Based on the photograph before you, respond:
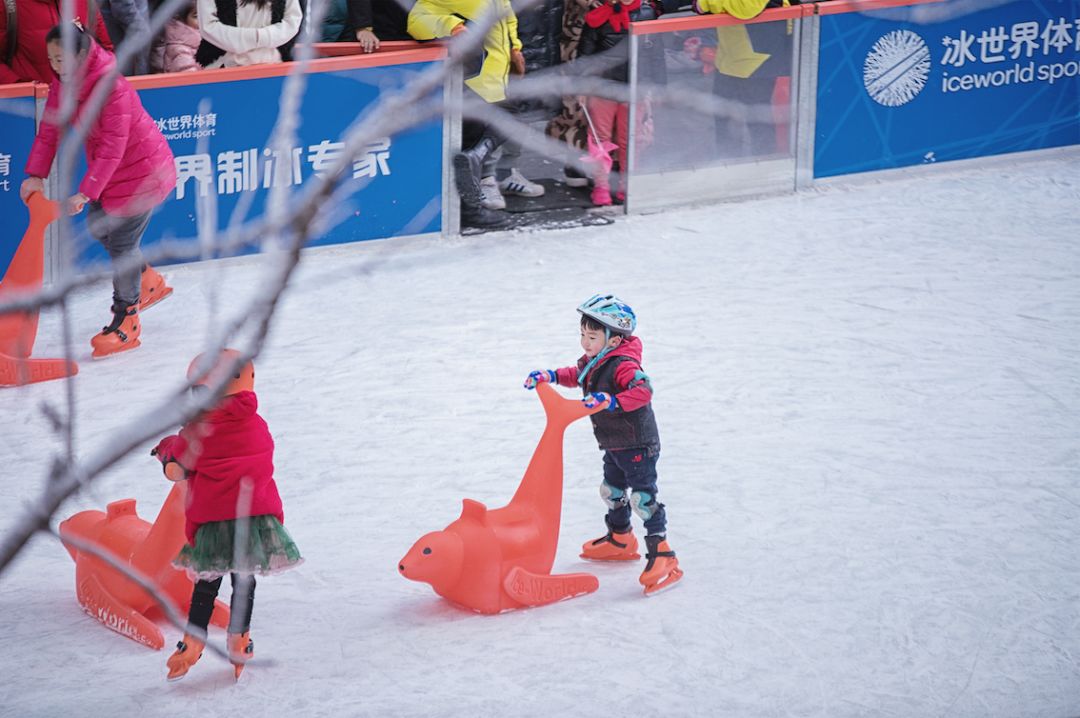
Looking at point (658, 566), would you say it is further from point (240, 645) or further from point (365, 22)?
point (365, 22)

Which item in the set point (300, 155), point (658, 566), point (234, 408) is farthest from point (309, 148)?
point (234, 408)

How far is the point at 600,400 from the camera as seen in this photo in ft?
17.0

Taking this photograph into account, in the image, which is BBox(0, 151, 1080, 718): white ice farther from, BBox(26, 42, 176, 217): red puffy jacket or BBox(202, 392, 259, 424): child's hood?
BBox(26, 42, 176, 217): red puffy jacket

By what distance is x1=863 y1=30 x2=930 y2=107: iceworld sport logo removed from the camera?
34.5ft

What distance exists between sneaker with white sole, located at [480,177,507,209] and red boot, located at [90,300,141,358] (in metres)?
2.68

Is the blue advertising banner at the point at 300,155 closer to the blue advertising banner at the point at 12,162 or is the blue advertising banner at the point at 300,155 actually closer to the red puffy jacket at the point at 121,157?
the blue advertising banner at the point at 12,162

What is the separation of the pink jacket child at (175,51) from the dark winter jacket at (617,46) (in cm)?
228

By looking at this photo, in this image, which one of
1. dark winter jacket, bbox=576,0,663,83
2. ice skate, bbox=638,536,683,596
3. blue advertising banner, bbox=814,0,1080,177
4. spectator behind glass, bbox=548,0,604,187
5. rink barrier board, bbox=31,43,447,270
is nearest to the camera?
ice skate, bbox=638,536,683,596

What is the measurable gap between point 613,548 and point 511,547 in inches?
24.3

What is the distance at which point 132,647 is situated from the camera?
16.9 feet

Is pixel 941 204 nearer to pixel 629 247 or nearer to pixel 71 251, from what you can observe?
pixel 629 247

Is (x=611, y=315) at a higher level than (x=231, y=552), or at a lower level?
higher

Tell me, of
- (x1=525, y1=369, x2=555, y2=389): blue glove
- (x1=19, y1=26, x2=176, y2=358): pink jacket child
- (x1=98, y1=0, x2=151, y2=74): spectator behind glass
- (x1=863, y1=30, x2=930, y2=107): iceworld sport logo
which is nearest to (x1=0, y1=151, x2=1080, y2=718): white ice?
(x1=19, y1=26, x2=176, y2=358): pink jacket child

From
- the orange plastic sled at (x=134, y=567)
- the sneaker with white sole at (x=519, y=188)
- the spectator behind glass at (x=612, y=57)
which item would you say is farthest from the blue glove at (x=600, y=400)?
the sneaker with white sole at (x=519, y=188)
